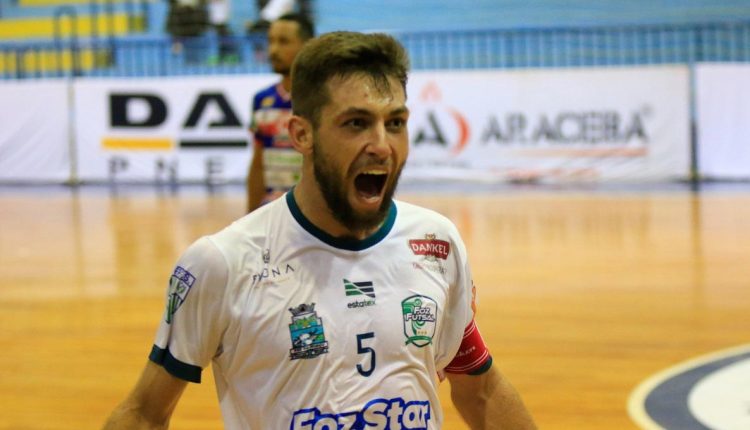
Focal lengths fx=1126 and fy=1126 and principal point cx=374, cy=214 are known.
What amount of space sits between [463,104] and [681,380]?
35.4ft

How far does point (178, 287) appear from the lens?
2410 millimetres

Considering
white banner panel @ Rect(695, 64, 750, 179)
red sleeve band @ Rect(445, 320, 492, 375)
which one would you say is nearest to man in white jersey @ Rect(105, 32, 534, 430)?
red sleeve band @ Rect(445, 320, 492, 375)

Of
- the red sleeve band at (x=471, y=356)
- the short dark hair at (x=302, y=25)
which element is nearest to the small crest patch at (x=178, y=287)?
the red sleeve band at (x=471, y=356)

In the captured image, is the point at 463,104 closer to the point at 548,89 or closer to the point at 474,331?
the point at 548,89

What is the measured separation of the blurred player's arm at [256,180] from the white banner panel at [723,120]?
1030 cm

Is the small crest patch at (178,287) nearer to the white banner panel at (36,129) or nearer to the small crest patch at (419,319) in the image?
the small crest patch at (419,319)

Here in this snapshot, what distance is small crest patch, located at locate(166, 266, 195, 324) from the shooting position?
2.40m

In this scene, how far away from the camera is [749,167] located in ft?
49.6

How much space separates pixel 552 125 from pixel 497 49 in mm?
2863

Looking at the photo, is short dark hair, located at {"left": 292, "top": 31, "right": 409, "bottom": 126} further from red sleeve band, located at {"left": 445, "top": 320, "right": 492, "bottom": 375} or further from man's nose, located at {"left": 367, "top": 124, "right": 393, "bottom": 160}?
red sleeve band, located at {"left": 445, "top": 320, "right": 492, "bottom": 375}

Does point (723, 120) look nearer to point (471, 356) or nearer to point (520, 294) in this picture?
point (520, 294)

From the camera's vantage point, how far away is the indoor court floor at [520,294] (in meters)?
5.22

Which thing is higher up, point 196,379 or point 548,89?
point 548,89

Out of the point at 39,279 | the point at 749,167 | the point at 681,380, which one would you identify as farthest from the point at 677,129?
the point at 681,380
